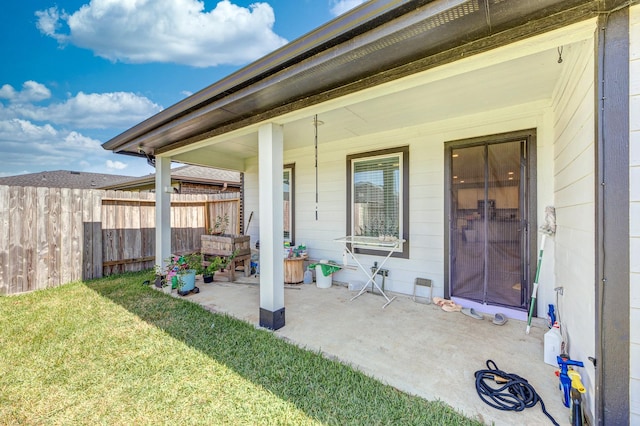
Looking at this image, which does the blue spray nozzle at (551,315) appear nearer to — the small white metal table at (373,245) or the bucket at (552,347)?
the bucket at (552,347)

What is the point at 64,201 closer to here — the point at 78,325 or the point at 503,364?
the point at 78,325

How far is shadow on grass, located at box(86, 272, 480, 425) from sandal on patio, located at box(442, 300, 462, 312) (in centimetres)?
195

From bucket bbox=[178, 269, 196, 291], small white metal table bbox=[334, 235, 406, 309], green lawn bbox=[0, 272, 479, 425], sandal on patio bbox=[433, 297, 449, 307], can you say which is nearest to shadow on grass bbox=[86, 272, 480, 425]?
green lawn bbox=[0, 272, 479, 425]

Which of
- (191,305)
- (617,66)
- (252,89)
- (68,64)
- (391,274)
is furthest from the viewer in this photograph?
(68,64)

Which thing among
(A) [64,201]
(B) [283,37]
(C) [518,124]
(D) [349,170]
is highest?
(B) [283,37]

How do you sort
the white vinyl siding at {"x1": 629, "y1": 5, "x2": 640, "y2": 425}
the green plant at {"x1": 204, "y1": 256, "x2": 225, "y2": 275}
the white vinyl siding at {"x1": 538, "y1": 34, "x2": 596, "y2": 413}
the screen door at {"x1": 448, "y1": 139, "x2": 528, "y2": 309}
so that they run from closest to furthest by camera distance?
the white vinyl siding at {"x1": 629, "y1": 5, "x2": 640, "y2": 425} → the white vinyl siding at {"x1": 538, "y1": 34, "x2": 596, "y2": 413} → the screen door at {"x1": 448, "y1": 139, "x2": 528, "y2": 309} → the green plant at {"x1": 204, "y1": 256, "x2": 225, "y2": 275}

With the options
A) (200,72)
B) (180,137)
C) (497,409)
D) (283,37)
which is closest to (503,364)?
(497,409)

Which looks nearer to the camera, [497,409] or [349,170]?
[497,409]

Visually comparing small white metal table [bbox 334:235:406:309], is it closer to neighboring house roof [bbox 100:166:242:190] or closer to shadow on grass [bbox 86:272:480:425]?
shadow on grass [bbox 86:272:480:425]

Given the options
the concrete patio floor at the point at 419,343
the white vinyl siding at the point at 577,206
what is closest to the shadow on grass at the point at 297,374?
the concrete patio floor at the point at 419,343

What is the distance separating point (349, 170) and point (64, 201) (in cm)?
519

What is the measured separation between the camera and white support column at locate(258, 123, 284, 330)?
3014mm

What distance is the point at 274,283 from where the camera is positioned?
3.05m

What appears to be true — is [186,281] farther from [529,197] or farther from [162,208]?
[529,197]
